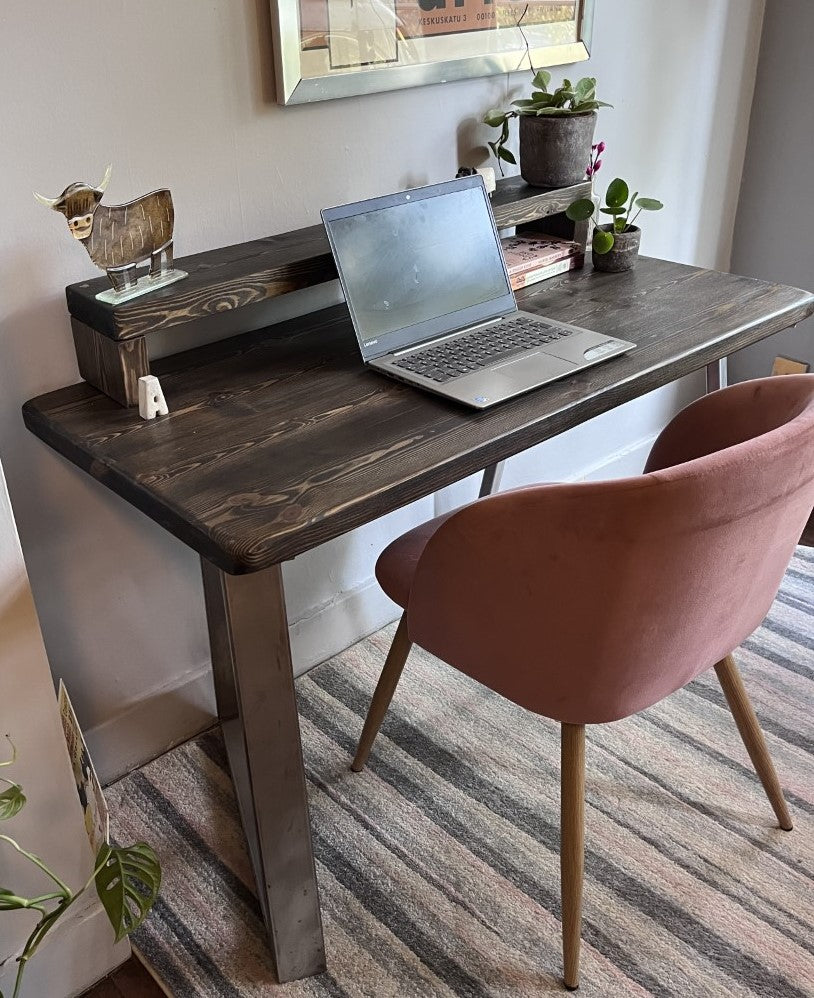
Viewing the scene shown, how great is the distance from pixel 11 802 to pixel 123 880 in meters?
0.19

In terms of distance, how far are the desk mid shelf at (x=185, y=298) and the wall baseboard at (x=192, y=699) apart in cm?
64

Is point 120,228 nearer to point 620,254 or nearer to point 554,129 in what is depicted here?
point 554,129

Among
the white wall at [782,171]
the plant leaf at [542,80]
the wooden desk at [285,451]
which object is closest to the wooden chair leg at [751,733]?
the wooden desk at [285,451]

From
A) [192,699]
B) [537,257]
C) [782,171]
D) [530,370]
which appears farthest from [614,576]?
[782,171]

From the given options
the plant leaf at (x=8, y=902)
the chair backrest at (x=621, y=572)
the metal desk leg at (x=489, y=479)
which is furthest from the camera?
the metal desk leg at (x=489, y=479)

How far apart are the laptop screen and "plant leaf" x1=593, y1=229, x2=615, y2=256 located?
27 centimetres

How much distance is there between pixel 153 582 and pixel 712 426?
0.95m

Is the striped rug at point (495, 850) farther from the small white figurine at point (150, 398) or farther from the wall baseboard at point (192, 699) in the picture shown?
the small white figurine at point (150, 398)

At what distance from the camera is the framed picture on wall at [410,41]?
4.84 ft

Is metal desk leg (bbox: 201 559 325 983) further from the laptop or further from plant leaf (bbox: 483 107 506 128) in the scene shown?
plant leaf (bbox: 483 107 506 128)

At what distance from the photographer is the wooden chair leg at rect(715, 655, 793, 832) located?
4.95 ft

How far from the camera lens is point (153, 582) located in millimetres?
1686

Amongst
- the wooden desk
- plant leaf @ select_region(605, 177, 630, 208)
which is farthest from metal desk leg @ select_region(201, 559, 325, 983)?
plant leaf @ select_region(605, 177, 630, 208)

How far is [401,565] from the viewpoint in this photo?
148 centimetres
